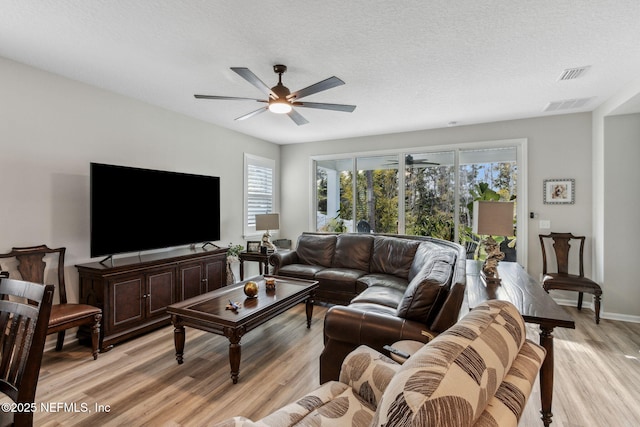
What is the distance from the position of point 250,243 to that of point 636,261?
5.18m

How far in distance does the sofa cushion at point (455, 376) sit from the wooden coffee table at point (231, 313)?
189 centimetres

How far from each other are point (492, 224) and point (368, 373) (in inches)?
70.0

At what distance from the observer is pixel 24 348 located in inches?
47.6

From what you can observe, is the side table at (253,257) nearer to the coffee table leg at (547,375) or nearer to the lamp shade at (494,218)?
the lamp shade at (494,218)

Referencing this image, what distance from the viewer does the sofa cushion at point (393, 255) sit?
4148 millimetres

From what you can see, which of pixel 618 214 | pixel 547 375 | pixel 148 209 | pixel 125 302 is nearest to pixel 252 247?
pixel 148 209

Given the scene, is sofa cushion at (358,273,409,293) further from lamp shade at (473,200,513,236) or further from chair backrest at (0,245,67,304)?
chair backrest at (0,245,67,304)

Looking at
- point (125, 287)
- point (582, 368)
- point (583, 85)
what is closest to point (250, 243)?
point (125, 287)

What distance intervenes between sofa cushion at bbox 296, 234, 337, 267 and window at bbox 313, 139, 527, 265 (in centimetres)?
102

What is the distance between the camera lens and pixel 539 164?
4.39 meters

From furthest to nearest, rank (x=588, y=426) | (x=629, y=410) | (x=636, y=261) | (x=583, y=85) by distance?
1. (x=636, y=261)
2. (x=583, y=85)
3. (x=629, y=410)
4. (x=588, y=426)

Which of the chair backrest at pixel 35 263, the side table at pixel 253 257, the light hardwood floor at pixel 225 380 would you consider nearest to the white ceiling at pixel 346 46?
the chair backrest at pixel 35 263

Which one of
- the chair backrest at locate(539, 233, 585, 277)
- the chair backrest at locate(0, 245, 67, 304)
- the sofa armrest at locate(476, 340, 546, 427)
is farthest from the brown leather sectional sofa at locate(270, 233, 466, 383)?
the chair backrest at locate(0, 245, 67, 304)

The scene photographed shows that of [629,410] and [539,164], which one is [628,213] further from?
[629,410]
